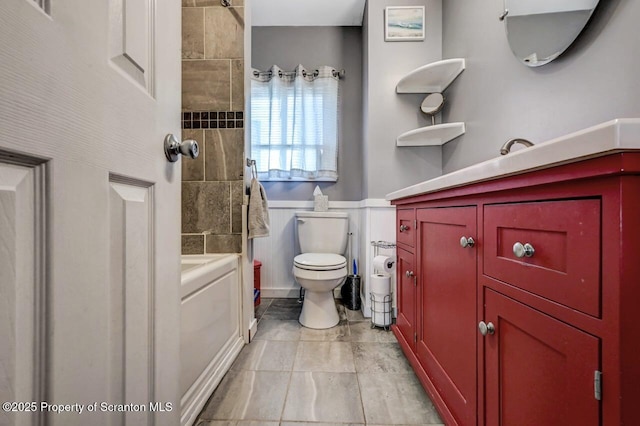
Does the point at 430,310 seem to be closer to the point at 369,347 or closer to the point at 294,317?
the point at 369,347

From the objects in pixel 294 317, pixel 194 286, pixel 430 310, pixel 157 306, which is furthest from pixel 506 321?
pixel 294 317

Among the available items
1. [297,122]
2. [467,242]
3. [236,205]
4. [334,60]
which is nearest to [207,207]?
[236,205]

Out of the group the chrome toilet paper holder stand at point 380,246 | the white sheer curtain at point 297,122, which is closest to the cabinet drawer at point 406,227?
the chrome toilet paper holder stand at point 380,246

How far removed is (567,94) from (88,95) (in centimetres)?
138

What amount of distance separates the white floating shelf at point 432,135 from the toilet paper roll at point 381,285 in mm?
957

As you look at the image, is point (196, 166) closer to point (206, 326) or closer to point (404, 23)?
point (206, 326)

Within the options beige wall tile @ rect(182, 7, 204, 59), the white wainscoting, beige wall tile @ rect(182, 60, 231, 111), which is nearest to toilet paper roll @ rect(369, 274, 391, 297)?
the white wainscoting

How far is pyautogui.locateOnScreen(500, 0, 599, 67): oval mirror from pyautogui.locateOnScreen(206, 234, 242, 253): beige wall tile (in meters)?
1.64

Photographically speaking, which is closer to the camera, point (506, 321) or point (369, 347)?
point (506, 321)

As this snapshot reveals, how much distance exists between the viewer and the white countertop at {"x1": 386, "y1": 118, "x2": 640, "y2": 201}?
0.36 metres

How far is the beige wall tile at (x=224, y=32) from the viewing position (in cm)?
162

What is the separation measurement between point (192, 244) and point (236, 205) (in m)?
0.34

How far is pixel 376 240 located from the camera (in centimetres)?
200

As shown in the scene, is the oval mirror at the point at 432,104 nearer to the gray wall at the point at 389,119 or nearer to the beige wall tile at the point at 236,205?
the gray wall at the point at 389,119
